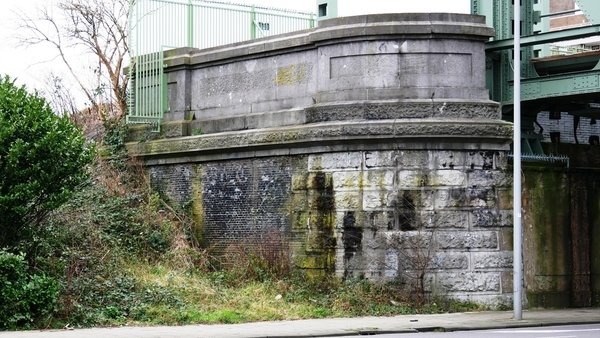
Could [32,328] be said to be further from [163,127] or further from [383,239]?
[163,127]

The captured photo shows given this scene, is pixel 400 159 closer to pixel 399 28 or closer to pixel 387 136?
pixel 387 136

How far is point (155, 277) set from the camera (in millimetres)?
21719

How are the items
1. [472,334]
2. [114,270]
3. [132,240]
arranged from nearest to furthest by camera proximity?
[472,334] → [114,270] → [132,240]

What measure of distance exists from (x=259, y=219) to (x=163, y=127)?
4460 mm

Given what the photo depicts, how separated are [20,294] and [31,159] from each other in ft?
8.40

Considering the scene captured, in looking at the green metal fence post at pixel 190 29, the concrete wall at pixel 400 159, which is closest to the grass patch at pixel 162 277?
the concrete wall at pixel 400 159

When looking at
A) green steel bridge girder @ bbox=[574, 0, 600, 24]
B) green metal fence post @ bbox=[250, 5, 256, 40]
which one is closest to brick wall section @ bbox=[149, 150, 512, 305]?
green steel bridge girder @ bbox=[574, 0, 600, 24]

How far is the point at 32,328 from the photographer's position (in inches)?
707

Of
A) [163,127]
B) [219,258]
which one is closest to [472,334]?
[219,258]

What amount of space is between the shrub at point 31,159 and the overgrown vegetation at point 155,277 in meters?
0.86

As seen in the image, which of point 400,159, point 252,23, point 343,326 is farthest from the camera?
point 252,23

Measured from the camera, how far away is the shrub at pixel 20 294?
58.5 ft

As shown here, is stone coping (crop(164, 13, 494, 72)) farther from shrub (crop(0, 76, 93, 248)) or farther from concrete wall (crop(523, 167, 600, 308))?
shrub (crop(0, 76, 93, 248))

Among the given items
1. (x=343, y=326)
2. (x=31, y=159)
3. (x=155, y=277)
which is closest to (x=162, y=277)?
(x=155, y=277)
